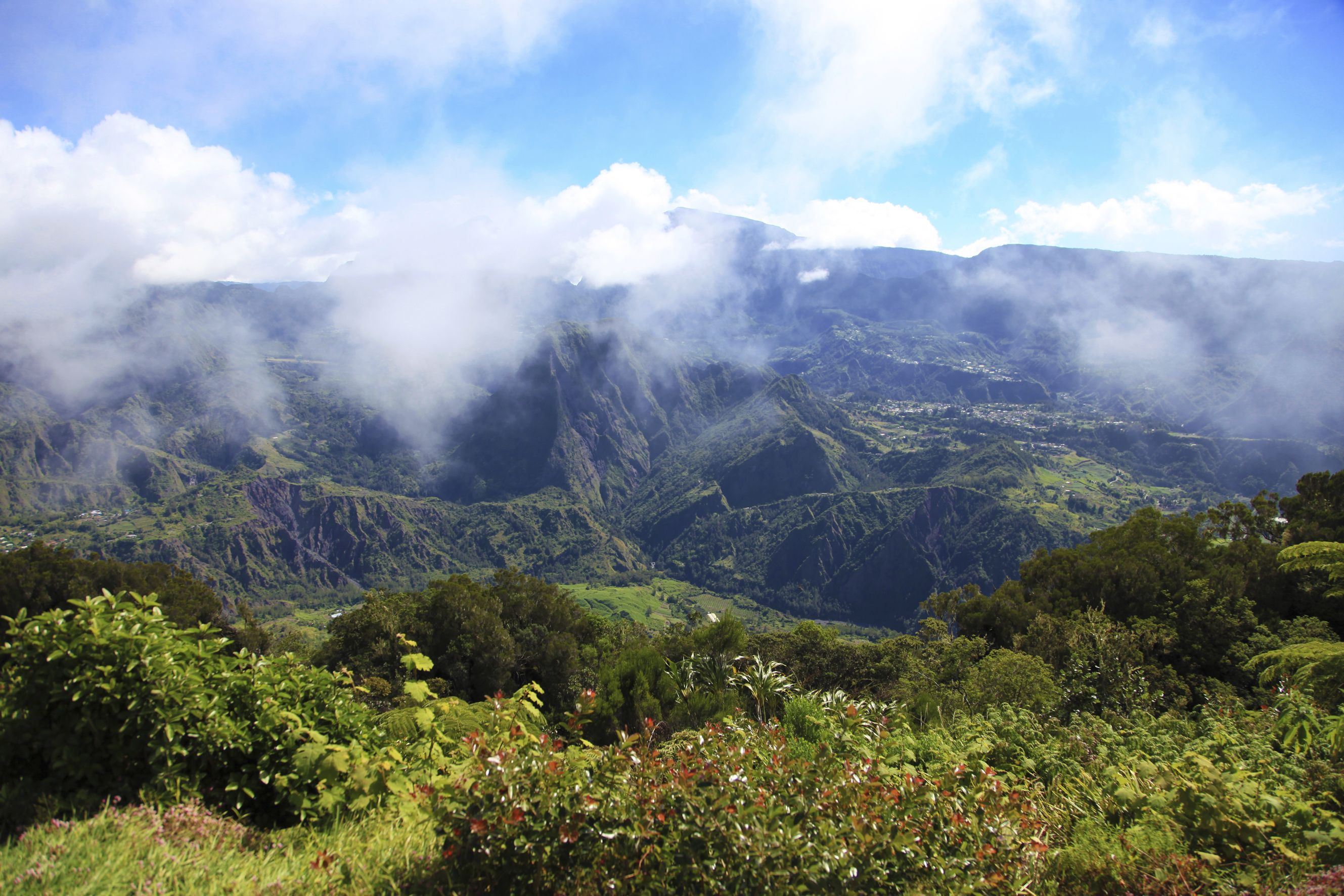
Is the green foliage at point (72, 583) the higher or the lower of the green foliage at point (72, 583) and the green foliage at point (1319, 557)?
the lower

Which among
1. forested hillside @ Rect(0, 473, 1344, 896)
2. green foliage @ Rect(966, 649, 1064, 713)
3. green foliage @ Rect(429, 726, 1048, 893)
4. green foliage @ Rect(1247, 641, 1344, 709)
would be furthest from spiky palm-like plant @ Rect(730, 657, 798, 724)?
green foliage @ Rect(1247, 641, 1344, 709)

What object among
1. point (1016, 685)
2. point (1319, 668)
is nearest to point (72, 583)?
point (1016, 685)

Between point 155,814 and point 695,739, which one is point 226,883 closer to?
point 155,814

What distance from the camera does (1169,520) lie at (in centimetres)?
4238

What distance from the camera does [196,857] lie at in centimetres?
471

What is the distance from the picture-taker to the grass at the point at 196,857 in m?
4.22

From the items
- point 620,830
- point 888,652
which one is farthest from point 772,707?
point 888,652

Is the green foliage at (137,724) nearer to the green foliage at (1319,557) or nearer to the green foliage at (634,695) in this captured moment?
the green foliage at (634,695)

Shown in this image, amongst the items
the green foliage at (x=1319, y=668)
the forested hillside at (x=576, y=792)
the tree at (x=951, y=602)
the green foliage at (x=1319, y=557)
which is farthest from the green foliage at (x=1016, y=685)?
the tree at (x=951, y=602)

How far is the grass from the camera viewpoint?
13.9 ft

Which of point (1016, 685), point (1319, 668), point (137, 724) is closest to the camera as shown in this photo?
point (137, 724)

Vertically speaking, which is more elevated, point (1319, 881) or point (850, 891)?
point (850, 891)

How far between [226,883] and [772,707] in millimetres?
12629

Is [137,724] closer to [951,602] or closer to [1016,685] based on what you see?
[1016,685]
